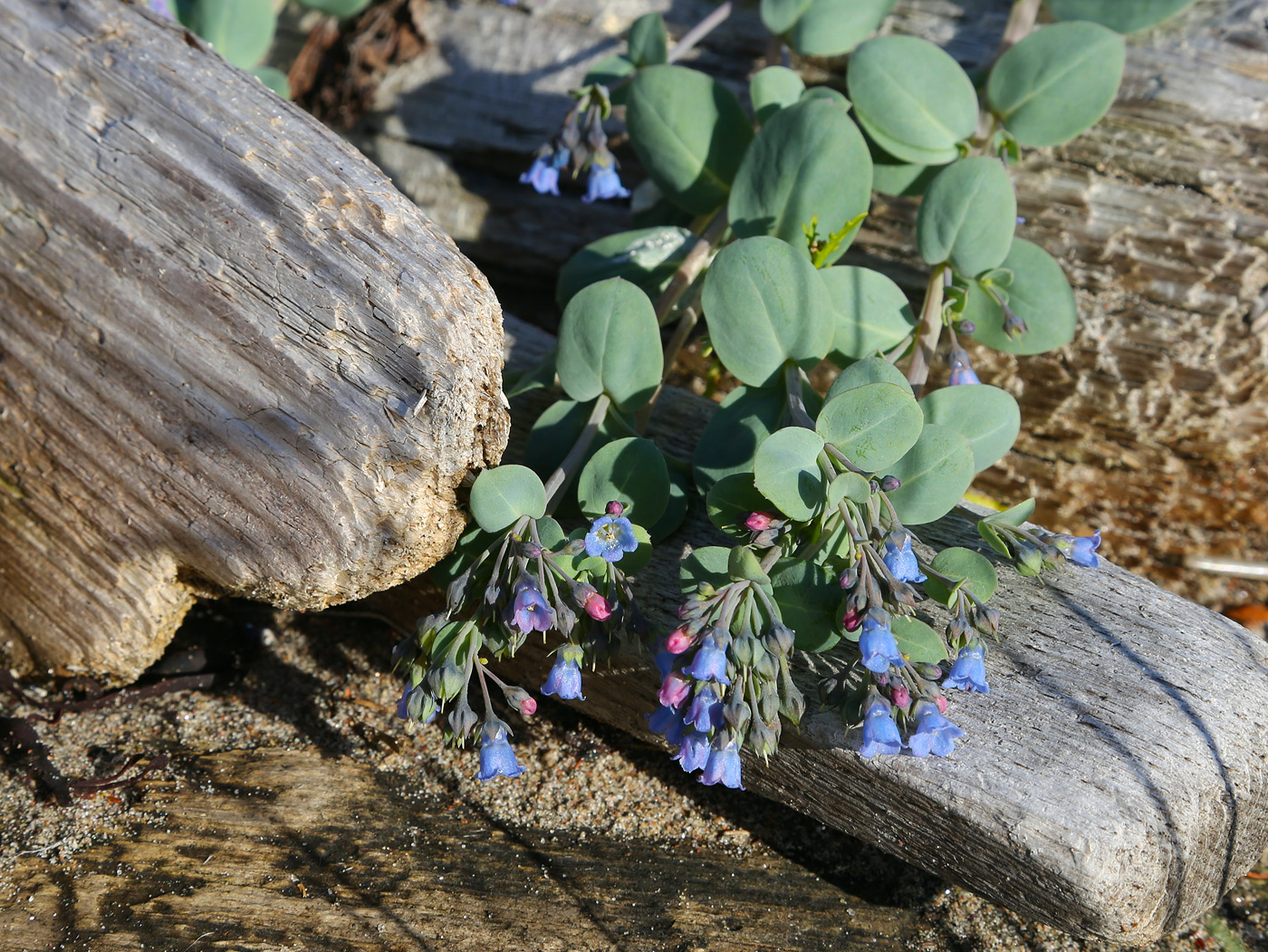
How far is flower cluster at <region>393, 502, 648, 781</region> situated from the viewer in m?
1.30

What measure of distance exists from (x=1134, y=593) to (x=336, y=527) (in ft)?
4.41

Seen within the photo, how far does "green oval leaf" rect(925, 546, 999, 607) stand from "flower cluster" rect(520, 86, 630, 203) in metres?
1.06

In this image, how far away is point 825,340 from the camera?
1599mm

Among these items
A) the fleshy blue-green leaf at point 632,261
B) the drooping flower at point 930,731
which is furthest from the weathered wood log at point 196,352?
→ the drooping flower at point 930,731

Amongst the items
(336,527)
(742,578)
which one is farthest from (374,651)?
(742,578)

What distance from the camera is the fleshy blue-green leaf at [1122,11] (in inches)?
82.5

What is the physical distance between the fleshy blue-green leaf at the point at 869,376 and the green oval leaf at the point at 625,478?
0.32 meters

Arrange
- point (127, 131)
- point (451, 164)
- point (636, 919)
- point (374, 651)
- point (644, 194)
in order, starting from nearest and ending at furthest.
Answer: point (636, 919)
point (127, 131)
point (374, 651)
point (644, 194)
point (451, 164)

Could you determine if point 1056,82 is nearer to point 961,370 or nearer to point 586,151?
point 961,370

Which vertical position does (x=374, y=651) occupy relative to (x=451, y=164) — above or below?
below

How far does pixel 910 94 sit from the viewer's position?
75.5 inches

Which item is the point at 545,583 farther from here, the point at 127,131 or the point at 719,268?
the point at 127,131

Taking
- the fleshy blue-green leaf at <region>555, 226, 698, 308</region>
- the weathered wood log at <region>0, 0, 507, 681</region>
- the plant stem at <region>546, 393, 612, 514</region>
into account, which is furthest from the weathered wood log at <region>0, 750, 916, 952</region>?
the fleshy blue-green leaf at <region>555, 226, 698, 308</region>

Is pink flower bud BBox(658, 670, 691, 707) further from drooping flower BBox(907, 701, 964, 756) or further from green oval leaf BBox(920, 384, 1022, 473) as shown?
green oval leaf BBox(920, 384, 1022, 473)
